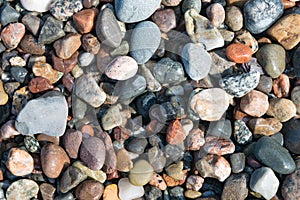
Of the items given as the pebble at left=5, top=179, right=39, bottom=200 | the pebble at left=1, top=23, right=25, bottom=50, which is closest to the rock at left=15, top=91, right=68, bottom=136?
the pebble at left=5, top=179, right=39, bottom=200

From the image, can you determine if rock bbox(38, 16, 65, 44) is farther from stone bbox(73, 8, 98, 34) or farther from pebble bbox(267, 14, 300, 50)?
pebble bbox(267, 14, 300, 50)

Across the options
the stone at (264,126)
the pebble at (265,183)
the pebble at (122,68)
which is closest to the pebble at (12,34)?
the pebble at (122,68)

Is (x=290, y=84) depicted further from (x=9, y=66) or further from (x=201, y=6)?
(x=9, y=66)

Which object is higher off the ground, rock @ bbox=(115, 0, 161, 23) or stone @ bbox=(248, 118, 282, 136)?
rock @ bbox=(115, 0, 161, 23)

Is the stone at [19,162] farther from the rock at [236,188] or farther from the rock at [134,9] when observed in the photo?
the rock at [236,188]

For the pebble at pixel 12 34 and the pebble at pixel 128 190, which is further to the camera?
the pebble at pixel 12 34

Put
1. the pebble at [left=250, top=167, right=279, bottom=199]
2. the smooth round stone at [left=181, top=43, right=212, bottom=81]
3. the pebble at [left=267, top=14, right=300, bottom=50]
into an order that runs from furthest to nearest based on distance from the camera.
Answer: the pebble at [left=267, top=14, right=300, bottom=50], the smooth round stone at [left=181, top=43, right=212, bottom=81], the pebble at [left=250, top=167, right=279, bottom=199]

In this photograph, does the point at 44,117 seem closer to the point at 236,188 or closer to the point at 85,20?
the point at 85,20
